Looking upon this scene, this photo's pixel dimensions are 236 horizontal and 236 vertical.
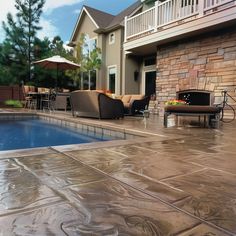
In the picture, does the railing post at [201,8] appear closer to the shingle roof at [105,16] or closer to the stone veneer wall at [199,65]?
the stone veneer wall at [199,65]

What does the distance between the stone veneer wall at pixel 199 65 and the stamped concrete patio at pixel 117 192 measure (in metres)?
5.02

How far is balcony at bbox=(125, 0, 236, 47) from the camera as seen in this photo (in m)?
6.90

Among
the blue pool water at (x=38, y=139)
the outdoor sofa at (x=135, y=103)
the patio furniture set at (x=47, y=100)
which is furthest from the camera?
the patio furniture set at (x=47, y=100)

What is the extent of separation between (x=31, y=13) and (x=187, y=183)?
1630 cm

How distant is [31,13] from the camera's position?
1530 centimetres

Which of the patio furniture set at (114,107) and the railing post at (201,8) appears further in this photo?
the railing post at (201,8)

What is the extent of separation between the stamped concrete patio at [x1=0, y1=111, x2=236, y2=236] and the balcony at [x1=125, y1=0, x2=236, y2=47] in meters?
5.57

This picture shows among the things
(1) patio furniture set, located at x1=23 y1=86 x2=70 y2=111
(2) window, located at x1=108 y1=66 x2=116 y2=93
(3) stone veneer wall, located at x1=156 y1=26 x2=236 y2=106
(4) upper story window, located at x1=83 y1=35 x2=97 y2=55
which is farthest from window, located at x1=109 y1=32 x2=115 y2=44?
(3) stone veneer wall, located at x1=156 y1=26 x2=236 y2=106

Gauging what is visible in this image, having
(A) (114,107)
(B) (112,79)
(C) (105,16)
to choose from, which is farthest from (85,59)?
(A) (114,107)

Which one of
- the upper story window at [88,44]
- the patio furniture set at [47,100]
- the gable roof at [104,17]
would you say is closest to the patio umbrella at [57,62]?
the patio furniture set at [47,100]

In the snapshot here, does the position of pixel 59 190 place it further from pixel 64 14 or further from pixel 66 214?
pixel 64 14

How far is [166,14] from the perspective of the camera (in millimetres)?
8414

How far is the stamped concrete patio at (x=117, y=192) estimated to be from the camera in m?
1.17

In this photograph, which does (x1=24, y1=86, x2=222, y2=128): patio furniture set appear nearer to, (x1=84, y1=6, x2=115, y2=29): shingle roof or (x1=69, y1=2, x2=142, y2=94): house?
(x1=69, y1=2, x2=142, y2=94): house
